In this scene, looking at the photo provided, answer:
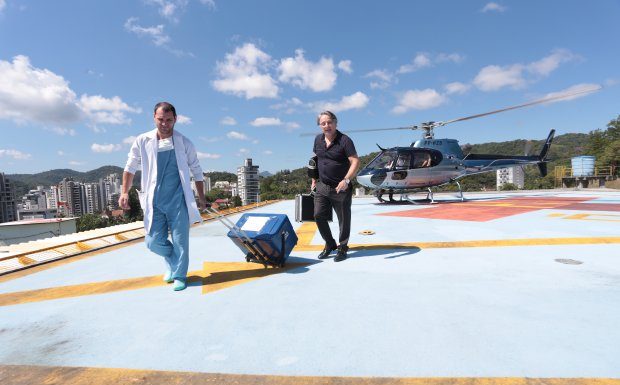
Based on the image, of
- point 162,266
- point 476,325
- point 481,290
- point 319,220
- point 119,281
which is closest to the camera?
point 476,325

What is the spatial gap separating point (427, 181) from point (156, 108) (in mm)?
9742

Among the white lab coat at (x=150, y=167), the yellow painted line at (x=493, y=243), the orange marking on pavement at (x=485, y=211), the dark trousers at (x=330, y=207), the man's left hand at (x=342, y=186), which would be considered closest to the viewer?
the white lab coat at (x=150, y=167)

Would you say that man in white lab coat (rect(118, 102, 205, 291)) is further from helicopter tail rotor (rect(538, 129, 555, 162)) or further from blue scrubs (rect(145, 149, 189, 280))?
helicopter tail rotor (rect(538, 129, 555, 162))

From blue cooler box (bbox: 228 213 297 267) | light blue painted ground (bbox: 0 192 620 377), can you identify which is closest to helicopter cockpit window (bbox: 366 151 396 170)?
light blue painted ground (bbox: 0 192 620 377)

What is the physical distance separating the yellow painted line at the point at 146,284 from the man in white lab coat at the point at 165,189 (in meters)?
0.24

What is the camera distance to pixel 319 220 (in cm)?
383

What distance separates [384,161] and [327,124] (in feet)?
23.5

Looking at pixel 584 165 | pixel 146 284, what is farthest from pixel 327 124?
pixel 584 165

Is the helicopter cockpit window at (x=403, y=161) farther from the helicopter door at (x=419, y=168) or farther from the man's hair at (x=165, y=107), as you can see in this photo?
the man's hair at (x=165, y=107)

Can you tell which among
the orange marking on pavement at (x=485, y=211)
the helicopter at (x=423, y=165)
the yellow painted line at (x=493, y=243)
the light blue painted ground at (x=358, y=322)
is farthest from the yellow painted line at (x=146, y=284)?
the helicopter at (x=423, y=165)

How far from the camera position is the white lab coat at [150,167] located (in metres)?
2.82

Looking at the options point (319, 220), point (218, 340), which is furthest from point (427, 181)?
point (218, 340)

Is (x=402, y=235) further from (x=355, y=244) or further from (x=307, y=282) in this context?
(x=307, y=282)

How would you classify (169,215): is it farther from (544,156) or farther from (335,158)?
(544,156)
